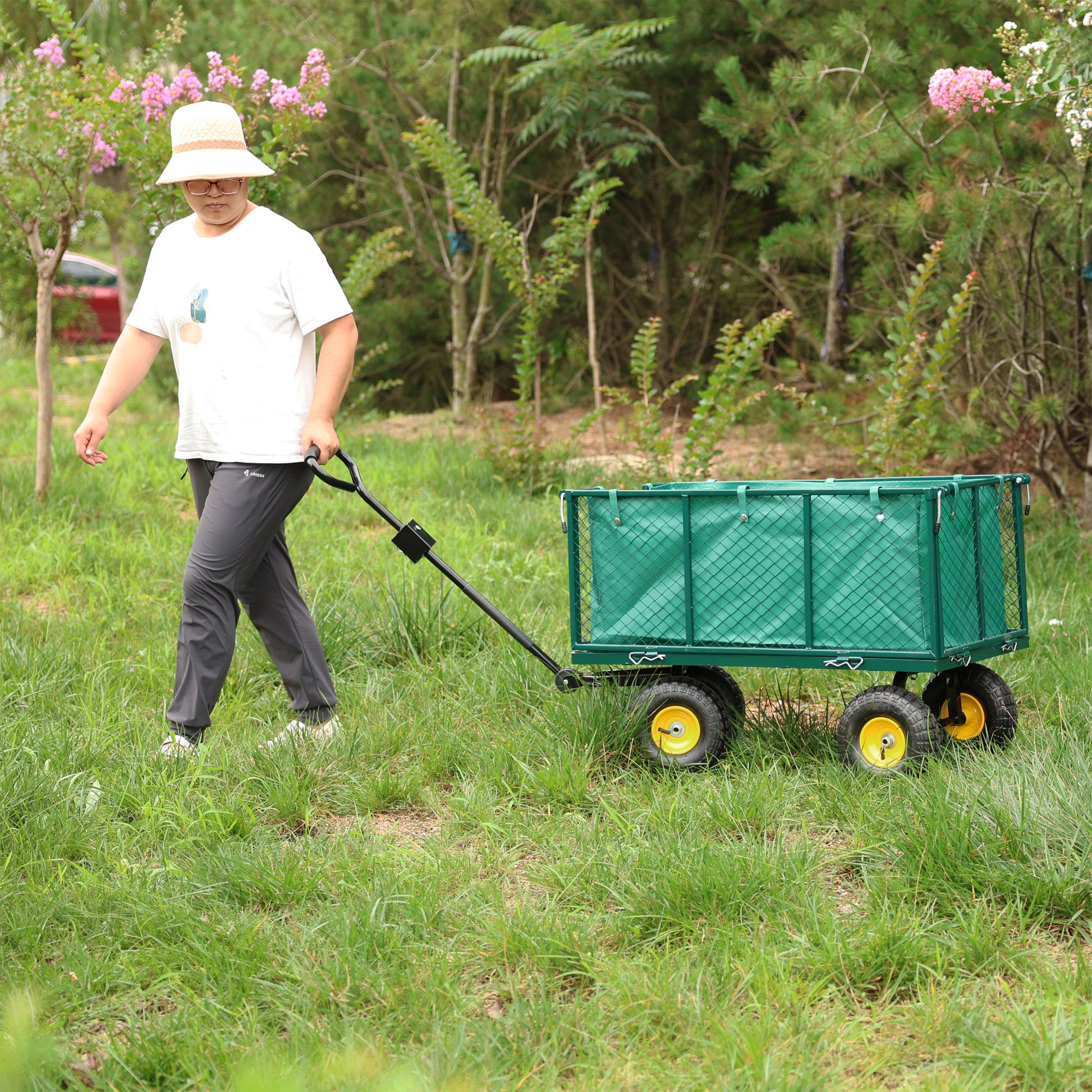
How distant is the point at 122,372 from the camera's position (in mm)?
4035

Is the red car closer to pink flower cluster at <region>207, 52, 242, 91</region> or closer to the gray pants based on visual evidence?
pink flower cluster at <region>207, 52, 242, 91</region>

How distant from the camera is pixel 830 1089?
2.22 metres

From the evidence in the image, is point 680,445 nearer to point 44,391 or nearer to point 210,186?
point 44,391

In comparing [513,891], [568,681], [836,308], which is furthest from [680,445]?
[513,891]

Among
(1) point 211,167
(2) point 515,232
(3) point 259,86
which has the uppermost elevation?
(3) point 259,86

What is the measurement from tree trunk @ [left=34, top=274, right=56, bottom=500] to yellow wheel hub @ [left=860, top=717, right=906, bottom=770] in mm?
4365

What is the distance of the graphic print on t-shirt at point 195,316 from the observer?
3.89 metres

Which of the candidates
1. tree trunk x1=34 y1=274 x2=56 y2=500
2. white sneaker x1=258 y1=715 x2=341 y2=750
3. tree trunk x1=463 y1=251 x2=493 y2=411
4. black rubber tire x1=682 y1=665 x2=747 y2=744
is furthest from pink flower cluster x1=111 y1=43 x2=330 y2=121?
black rubber tire x1=682 y1=665 x2=747 y2=744

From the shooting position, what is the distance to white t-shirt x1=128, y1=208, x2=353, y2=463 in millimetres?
3857

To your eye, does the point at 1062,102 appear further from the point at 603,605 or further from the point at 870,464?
the point at 603,605

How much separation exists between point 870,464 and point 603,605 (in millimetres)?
3061

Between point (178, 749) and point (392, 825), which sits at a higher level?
point (178, 749)

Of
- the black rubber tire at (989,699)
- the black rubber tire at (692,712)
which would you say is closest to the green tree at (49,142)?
the black rubber tire at (692,712)

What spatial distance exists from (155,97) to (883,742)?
506cm
